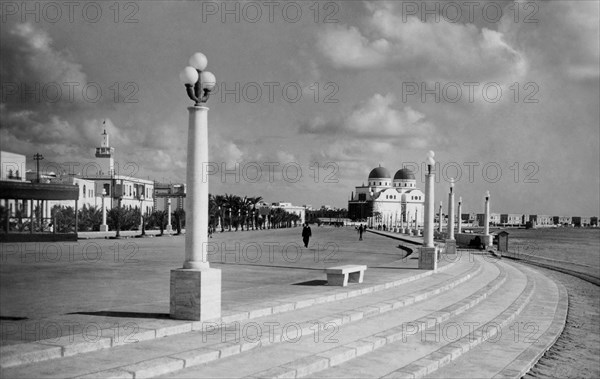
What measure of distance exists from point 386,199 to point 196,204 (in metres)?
173

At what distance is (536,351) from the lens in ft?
33.5

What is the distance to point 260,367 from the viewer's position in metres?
7.38

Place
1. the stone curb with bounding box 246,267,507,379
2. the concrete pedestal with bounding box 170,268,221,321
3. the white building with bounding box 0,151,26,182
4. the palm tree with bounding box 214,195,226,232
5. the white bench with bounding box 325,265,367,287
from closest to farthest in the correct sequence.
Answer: the white building with bounding box 0,151,26,182 → the stone curb with bounding box 246,267,507,379 → the concrete pedestal with bounding box 170,268,221,321 → the white bench with bounding box 325,265,367,287 → the palm tree with bounding box 214,195,226,232

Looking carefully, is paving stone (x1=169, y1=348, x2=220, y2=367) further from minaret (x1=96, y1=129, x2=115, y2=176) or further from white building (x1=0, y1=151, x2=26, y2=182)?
minaret (x1=96, y1=129, x2=115, y2=176)

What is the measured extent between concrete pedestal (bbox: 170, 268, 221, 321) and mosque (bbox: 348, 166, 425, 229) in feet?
515

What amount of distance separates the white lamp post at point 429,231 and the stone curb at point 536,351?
4.49 m

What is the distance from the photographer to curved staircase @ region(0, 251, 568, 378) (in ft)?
22.8

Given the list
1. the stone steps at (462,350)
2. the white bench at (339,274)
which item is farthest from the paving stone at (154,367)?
the white bench at (339,274)

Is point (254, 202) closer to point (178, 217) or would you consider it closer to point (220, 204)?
point (220, 204)

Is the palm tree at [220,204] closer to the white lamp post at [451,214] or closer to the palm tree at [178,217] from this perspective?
the palm tree at [178,217]


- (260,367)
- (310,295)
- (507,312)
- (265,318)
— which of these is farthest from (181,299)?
(507,312)

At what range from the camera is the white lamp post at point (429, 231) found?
745 inches

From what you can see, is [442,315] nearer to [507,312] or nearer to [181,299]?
[507,312]

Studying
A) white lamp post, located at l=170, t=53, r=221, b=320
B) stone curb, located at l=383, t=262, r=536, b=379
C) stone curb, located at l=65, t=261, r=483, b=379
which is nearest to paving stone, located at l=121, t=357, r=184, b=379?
stone curb, located at l=65, t=261, r=483, b=379
